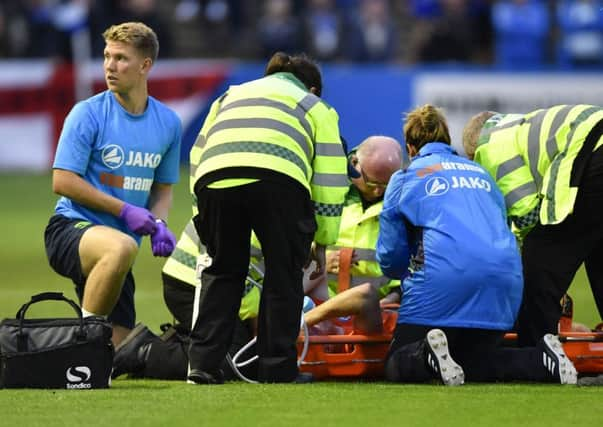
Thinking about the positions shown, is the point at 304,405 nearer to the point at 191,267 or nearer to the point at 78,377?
the point at 78,377

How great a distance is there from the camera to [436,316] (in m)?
8.20

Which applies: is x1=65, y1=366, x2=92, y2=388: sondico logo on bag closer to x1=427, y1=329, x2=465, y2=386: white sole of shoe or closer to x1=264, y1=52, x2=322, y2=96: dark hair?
x1=427, y1=329, x2=465, y2=386: white sole of shoe

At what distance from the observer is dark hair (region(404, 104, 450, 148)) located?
28.4ft

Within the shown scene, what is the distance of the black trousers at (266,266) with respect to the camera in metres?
8.01

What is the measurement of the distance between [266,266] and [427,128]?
1.30 m

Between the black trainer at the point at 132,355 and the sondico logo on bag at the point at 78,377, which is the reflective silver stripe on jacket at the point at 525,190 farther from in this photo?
the sondico logo on bag at the point at 78,377

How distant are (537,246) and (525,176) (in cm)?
41

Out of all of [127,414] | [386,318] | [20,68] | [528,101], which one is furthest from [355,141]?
[127,414]

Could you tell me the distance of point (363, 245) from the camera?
9.72 m

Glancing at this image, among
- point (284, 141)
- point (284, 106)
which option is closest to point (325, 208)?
point (284, 141)

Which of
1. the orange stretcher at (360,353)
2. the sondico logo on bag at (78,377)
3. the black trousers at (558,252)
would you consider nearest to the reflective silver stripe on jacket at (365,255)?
the orange stretcher at (360,353)

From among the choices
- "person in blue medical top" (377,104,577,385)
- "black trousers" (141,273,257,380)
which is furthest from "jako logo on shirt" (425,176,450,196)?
"black trousers" (141,273,257,380)

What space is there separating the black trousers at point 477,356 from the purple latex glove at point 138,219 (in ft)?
5.23

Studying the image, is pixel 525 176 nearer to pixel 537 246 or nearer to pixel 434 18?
pixel 537 246
